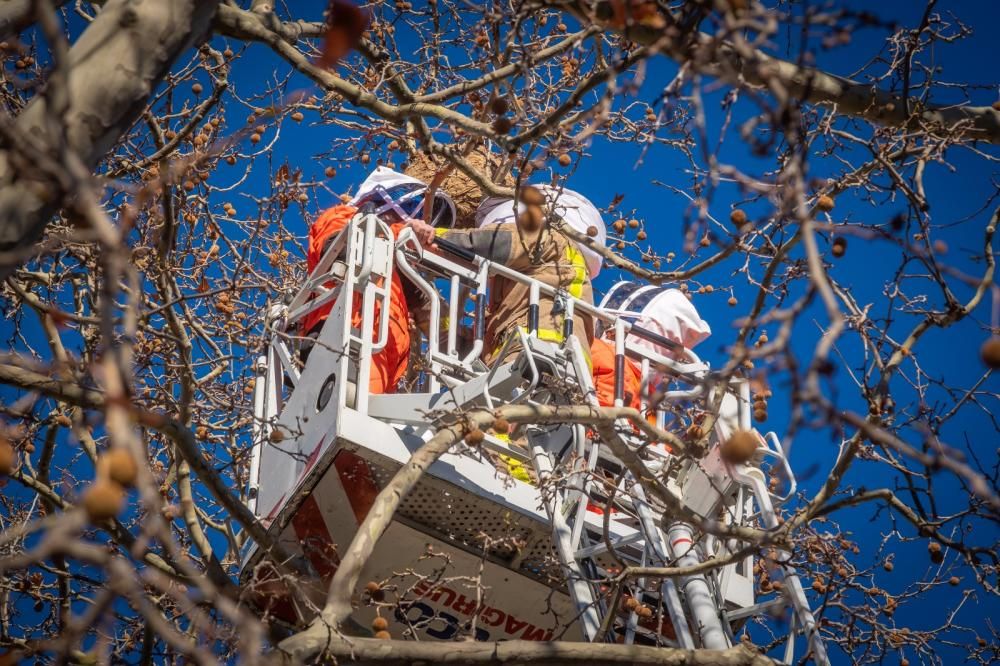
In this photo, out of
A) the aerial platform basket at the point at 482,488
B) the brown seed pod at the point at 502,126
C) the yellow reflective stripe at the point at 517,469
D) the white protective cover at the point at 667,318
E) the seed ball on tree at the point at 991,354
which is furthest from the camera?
the white protective cover at the point at 667,318

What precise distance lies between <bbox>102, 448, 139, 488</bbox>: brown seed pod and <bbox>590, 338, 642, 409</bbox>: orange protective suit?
17.0 ft

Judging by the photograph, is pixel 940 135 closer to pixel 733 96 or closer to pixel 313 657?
pixel 733 96

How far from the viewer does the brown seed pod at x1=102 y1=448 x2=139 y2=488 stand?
1.92 m

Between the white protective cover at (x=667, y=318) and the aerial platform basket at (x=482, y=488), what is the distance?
1.54ft

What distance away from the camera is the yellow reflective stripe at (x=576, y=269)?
7262mm

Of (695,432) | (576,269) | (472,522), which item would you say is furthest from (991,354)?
(576,269)

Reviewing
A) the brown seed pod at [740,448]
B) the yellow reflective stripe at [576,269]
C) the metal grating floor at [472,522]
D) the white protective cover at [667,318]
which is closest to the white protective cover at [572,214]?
the yellow reflective stripe at [576,269]

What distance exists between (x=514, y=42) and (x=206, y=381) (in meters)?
4.56

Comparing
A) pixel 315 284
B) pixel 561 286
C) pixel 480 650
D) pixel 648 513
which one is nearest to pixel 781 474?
pixel 648 513

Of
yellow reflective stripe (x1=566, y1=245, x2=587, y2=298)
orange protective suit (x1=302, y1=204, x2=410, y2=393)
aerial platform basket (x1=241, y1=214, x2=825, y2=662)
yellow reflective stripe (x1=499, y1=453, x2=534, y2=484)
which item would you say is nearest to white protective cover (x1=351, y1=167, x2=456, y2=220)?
orange protective suit (x1=302, y1=204, x2=410, y2=393)

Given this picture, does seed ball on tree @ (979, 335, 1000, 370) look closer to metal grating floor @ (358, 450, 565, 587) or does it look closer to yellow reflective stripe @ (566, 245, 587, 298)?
metal grating floor @ (358, 450, 565, 587)

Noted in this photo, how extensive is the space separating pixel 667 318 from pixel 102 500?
19.4 ft

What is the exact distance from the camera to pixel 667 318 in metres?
7.62

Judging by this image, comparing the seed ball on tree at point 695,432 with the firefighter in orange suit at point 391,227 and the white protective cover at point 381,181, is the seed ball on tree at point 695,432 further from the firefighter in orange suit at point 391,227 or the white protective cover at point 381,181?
the white protective cover at point 381,181
